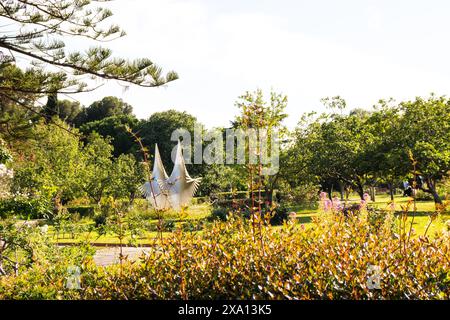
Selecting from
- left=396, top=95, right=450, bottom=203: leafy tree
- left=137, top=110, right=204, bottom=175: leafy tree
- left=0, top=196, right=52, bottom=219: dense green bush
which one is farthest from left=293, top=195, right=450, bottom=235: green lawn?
left=137, top=110, right=204, bottom=175: leafy tree

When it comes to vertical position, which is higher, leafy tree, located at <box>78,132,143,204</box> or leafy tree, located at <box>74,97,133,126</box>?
leafy tree, located at <box>74,97,133,126</box>

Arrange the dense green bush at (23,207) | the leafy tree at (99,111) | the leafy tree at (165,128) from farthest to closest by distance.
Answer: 1. the leafy tree at (99,111)
2. the leafy tree at (165,128)
3. the dense green bush at (23,207)

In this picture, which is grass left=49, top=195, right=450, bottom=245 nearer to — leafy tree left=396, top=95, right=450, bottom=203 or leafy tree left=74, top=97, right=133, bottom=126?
leafy tree left=396, top=95, right=450, bottom=203

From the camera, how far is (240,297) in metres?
3.40

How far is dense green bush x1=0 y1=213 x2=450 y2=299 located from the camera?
3.24 m

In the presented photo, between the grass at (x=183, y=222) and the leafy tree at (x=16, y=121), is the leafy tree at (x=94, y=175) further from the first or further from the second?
the leafy tree at (x=16, y=121)

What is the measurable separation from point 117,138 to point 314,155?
27.8 meters

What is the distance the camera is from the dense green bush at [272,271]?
3.24 m

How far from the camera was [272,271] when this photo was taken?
3.44 m

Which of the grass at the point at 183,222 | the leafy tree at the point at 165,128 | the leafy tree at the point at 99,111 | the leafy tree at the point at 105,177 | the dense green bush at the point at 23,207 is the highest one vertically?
the leafy tree at the point at 99,111

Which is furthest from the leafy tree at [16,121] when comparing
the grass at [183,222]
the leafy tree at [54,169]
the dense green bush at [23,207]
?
the leafy tree at [54,169]

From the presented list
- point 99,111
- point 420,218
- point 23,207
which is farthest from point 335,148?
point 99,111

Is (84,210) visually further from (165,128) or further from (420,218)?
(165,128)
